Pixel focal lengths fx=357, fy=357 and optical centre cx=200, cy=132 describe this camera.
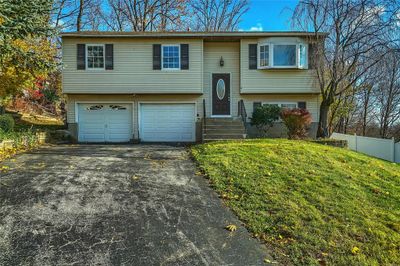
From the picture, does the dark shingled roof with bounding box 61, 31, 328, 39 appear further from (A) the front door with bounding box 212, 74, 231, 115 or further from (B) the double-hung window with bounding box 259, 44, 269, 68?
(A) the front door with bounding box 212, 74, 231, 115

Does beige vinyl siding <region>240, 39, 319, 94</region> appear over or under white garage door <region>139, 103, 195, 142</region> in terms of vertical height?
over

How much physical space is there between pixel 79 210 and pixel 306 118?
38.2 ft

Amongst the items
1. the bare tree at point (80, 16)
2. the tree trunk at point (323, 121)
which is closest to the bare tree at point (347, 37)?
the tree trunk at point (323, 121)

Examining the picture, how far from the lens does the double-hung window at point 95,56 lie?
17.1 m

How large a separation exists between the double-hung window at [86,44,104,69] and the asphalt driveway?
862 cm

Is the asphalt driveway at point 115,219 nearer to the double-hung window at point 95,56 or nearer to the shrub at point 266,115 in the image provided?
A: the shrub at point 266,115

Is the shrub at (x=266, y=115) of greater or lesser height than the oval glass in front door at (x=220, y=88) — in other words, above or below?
below

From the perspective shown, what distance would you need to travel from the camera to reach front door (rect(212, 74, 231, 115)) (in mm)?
17906

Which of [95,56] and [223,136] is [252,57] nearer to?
[223,136]

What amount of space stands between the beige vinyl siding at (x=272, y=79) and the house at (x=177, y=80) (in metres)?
0.05

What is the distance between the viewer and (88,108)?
699 inches

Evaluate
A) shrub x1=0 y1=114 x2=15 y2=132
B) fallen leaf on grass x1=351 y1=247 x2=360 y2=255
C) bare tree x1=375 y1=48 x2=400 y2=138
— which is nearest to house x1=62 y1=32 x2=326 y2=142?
Result: shrub x1=0 y1=114 x2=15 y2=132

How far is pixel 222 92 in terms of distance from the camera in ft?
58.8

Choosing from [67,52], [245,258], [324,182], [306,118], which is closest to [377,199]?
[324,182]
